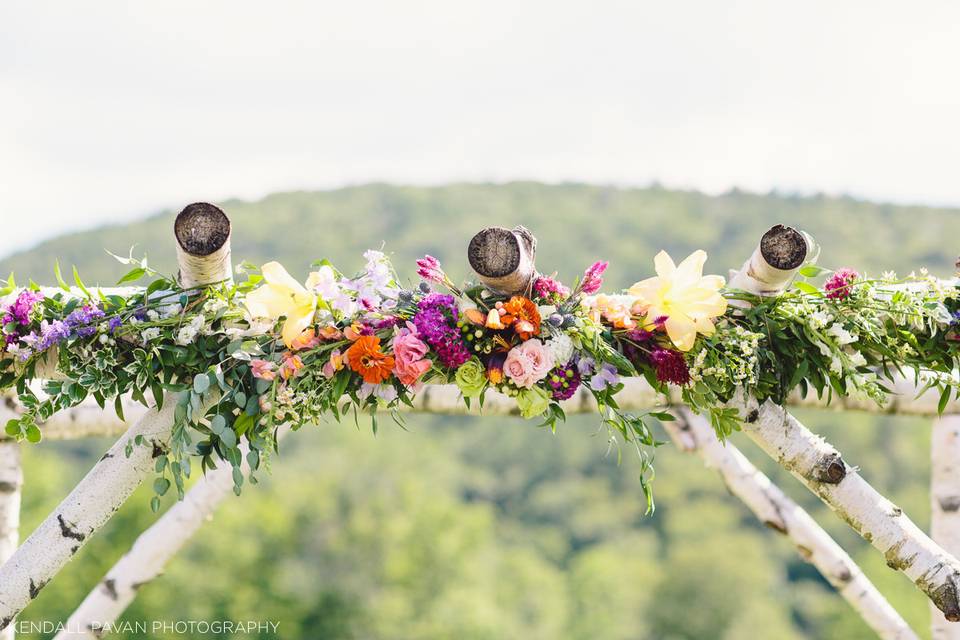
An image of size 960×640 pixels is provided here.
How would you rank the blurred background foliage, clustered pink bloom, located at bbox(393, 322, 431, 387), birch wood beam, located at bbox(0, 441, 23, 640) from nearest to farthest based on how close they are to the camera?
clustered pink bloom, located at bbox(393, 322, 431, 387) < birch wood beam, located at bbox(0, 441, 23, 640) < the blurred background foliage

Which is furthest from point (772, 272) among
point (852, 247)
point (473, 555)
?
point (852, 247)

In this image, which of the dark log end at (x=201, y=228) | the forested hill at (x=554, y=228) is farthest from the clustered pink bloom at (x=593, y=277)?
the forested hill at (x=554, y=228)

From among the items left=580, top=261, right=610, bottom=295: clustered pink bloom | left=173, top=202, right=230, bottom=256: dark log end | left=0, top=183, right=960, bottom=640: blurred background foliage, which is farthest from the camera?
left=0, top=183, right=960, bottom=640: blurred background foliage

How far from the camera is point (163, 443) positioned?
2711 mm

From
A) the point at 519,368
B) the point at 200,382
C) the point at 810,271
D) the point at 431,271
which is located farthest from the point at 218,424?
the point at 810,271

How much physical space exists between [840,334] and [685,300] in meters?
0.50

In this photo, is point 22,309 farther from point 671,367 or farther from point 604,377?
point 671,367

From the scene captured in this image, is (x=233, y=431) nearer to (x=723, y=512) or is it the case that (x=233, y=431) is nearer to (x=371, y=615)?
(x=371, y=615)

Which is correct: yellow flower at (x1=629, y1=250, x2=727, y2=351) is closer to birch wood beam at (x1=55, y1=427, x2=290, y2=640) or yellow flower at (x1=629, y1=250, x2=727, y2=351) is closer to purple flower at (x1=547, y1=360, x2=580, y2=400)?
purple flower at (x1=547, y1=360, x2=580, y2=400)

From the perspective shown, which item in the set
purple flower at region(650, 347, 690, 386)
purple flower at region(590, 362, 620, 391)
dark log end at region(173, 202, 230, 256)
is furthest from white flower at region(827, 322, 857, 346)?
dark log end at region(173, 202, 230, 256)

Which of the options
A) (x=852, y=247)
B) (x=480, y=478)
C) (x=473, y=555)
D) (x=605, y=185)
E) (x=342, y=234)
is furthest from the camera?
(x=605, y=185)

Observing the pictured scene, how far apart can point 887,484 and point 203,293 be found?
138ft

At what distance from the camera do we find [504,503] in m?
45.0

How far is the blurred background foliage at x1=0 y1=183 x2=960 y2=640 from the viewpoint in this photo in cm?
2438
